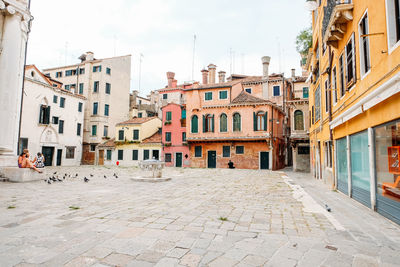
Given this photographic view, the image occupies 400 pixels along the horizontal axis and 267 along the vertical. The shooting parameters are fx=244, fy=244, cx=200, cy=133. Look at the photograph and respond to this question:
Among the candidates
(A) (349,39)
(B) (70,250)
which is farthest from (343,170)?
(B) (70,250)

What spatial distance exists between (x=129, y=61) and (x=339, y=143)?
34145 millimetres

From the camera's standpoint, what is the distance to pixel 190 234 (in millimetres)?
4086

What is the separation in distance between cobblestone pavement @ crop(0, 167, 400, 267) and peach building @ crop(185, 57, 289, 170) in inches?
704

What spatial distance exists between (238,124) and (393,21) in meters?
20.4

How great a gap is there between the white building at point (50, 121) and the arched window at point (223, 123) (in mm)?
18512


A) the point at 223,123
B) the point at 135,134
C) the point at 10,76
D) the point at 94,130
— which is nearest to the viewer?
the point at 10,76

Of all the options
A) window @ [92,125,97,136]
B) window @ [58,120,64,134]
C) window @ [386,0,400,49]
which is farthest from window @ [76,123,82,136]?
window @ [386,0,400,49]

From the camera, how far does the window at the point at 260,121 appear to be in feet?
79.1

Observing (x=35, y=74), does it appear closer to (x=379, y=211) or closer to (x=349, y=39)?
(x=349, y=39)

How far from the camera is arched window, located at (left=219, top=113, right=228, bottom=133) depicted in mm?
25861

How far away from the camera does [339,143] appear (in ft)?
31.1

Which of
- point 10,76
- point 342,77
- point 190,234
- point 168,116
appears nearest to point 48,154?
point 168,116

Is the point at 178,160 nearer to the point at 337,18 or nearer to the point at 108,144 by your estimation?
the point at 108,144

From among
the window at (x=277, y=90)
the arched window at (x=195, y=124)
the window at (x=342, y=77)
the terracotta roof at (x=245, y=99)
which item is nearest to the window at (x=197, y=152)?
the arched window at (x=195, y=124)
